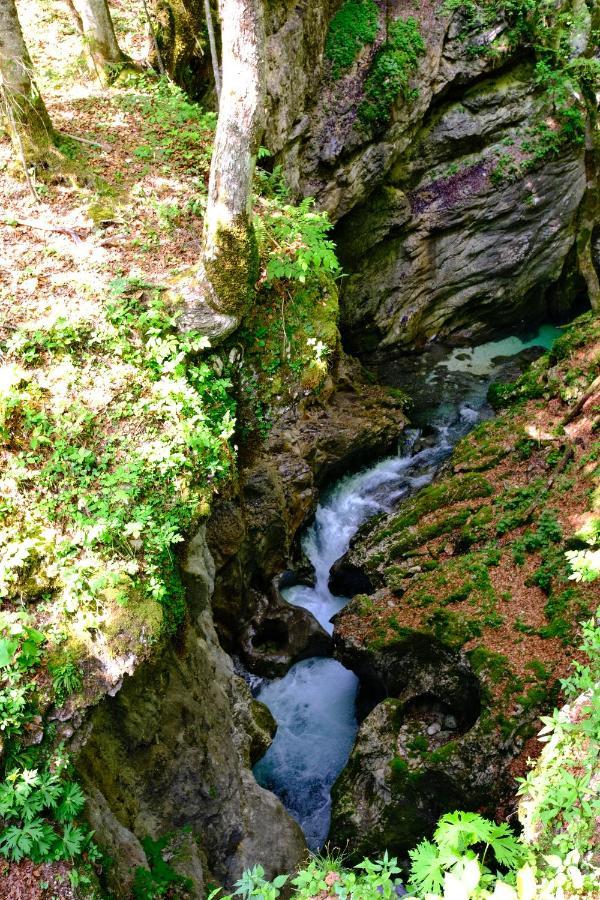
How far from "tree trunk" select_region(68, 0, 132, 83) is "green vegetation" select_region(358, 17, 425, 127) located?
5.11 meters

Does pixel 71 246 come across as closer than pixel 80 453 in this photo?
No

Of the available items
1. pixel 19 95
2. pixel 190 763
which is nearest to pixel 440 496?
pixel 190 763

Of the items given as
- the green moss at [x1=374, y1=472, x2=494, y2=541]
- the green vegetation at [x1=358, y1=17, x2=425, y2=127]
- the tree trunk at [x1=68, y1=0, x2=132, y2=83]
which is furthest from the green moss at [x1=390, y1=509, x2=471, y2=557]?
the tree trunk at [x1=68, y1=0, x2=132, y2=83]

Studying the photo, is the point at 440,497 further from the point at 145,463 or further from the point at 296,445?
the point at 145,463

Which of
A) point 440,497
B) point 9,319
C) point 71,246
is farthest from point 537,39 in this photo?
point 9,319

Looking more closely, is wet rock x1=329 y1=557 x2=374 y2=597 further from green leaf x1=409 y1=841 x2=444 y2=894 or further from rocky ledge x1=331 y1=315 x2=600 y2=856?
green leaf x1=409 y1=841 x2=444 y2=894

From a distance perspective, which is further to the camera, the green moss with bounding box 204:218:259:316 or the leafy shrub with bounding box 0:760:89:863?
the green moss with bounding box 204:218:259:316

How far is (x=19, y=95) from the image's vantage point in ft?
24.8

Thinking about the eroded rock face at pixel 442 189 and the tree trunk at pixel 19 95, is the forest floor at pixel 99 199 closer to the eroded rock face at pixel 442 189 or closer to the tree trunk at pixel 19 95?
the tree trunk at pixel 19 95

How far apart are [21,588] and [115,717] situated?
144cm

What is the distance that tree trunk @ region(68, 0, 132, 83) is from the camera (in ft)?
31.5

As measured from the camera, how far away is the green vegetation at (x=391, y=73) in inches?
496

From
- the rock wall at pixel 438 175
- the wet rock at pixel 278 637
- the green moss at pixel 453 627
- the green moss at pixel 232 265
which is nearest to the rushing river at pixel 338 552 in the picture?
the wet rock at pixel 278 637

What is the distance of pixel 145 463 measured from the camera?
577cm
